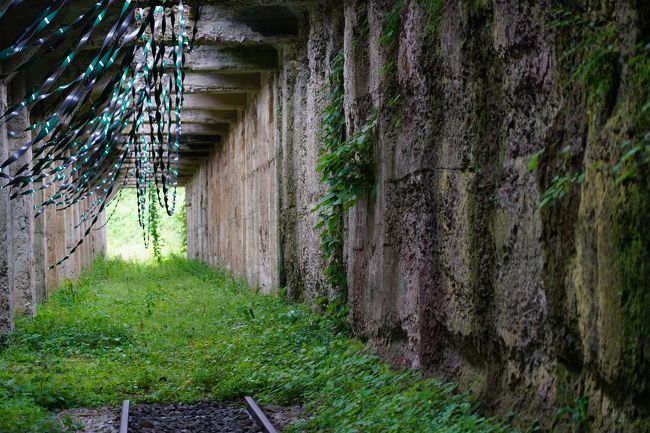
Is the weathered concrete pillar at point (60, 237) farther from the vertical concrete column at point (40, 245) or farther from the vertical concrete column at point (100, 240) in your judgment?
the vertical concrete column at point (100, 240)

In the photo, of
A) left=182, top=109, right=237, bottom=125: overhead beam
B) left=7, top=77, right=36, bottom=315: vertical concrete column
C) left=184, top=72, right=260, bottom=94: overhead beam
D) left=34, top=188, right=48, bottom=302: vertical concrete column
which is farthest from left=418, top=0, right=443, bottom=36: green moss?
left=182, top=109, right=237, bottom=125: overhead beam

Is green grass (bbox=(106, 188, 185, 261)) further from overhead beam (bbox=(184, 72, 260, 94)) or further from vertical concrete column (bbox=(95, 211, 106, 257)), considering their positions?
overhead beam (bbox=(184, 72, 260, 94))

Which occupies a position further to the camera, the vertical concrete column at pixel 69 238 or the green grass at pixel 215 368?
the vertical concrete column at pixel 69 238

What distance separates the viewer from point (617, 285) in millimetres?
3773

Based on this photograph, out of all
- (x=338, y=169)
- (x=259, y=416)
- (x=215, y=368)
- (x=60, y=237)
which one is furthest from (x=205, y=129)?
(x=259, y=416)

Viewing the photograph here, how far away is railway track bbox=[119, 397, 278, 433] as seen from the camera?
6.68 m

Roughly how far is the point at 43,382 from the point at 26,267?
5.24m

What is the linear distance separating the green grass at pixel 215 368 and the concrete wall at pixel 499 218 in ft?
1.08

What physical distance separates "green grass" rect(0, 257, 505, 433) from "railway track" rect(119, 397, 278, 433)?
0.92ft

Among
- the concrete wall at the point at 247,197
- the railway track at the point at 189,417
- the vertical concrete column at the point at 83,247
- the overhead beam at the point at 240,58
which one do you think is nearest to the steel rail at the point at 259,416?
the railway track at the point at 189,417

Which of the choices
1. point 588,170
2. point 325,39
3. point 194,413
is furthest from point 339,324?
point 588,170

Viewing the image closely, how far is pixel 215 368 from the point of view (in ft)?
29.0

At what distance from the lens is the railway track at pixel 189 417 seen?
21.9 ft

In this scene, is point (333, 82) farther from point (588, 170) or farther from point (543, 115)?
point (588, 170)
